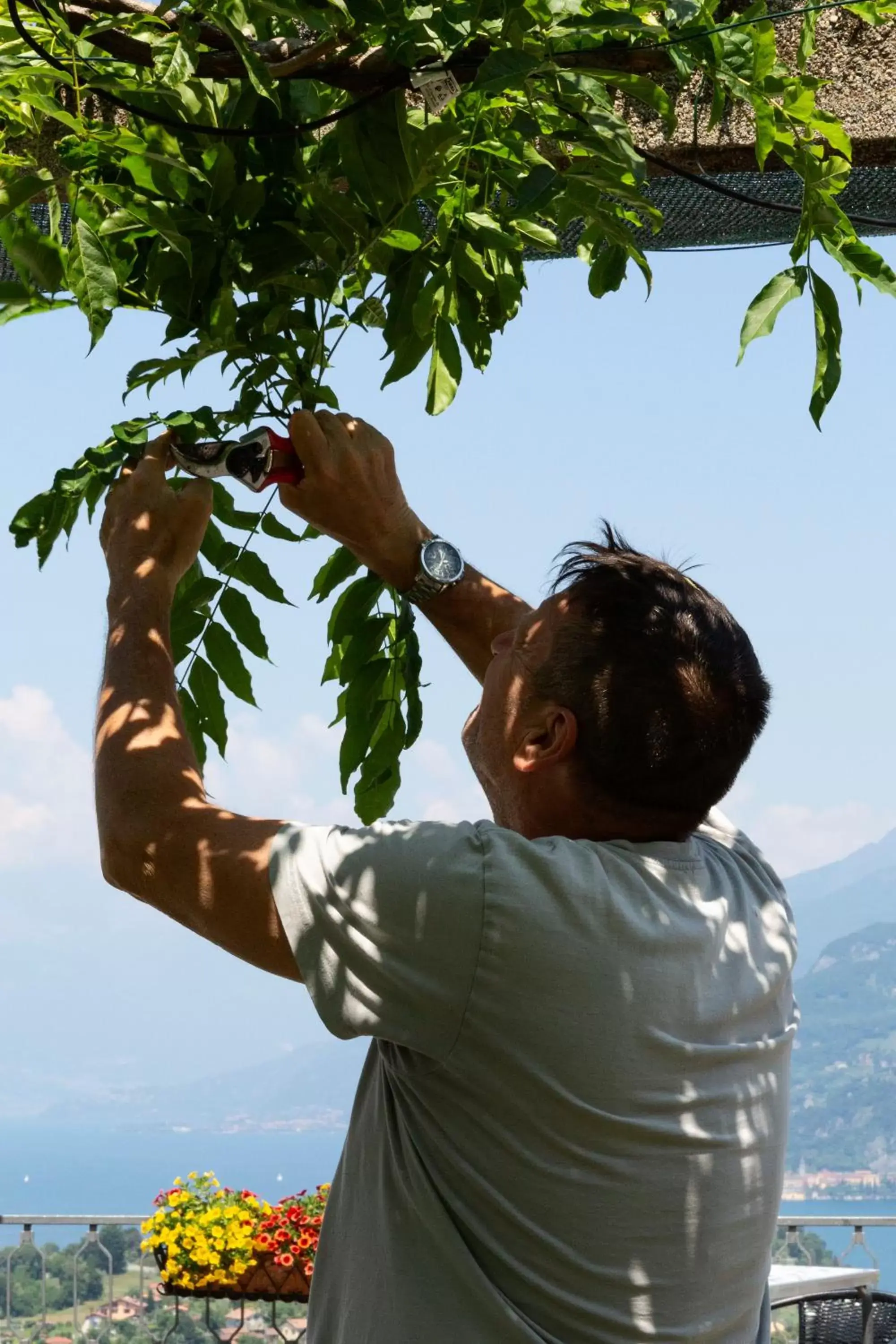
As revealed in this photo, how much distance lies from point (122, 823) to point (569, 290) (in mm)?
658

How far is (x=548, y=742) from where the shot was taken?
2.93ft

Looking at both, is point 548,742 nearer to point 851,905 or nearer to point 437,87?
point 437,87

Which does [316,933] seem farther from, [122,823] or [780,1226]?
[780,1226]

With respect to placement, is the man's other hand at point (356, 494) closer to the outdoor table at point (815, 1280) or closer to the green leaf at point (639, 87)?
the green leaf at point (639, 87)

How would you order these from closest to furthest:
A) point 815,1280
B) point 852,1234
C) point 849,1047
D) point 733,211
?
1. point 733,211
2. point 815,1280
3. point 852,1234
4. point 849,1047

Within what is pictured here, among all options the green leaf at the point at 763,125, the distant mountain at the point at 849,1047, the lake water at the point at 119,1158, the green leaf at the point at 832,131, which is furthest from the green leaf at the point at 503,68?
the lake water at the point at 119,1158

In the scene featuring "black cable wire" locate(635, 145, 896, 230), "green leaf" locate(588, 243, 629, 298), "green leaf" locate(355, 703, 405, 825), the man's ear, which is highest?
"black cable wire" locate(635, 145, 896, 230)

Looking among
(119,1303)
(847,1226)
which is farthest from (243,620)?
(119,1303)

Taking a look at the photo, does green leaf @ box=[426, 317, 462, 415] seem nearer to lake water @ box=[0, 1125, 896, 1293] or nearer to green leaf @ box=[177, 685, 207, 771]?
green leaf @ box=[177, 685, 207, 771]

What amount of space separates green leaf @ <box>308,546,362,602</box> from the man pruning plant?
9.7 inches

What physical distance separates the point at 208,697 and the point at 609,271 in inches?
18.2

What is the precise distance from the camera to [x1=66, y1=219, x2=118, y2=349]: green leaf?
0.85 m

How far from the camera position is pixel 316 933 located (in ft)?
2.50

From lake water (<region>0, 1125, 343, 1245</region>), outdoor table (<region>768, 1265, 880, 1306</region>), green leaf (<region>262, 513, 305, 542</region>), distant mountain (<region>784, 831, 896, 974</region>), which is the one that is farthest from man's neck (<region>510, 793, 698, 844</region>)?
lake water (<region>0, 1125, 343, 1245</region>)
